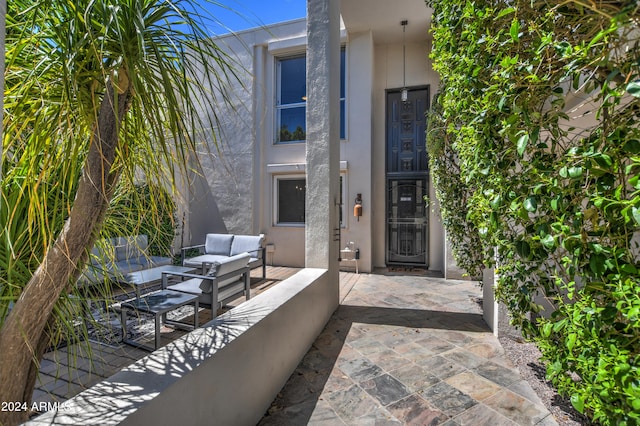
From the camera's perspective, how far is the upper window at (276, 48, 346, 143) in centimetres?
883

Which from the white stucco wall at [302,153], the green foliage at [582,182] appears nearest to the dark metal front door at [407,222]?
the white stucco wall at [302,153]

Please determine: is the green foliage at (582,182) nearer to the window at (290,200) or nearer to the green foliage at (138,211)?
the green foliage at (138,211)

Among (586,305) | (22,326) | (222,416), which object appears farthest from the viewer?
(222,416)

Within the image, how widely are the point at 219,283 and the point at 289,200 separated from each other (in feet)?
16.2

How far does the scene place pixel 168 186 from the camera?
57.5 inches

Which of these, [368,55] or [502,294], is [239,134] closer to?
[368,55]

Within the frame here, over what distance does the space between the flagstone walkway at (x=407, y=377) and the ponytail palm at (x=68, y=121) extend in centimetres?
191

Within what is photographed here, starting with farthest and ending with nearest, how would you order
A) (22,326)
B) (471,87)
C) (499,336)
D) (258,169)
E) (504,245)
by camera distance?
(258,169) < (499,336) < (471,87) < (504,245) < (22,326)

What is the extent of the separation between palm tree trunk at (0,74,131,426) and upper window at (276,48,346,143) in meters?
7.76

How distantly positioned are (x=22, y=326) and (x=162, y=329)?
3.38 metres

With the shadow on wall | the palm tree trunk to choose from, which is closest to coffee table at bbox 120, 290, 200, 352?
the palm tree trunk

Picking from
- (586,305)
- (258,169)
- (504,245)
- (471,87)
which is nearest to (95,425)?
(586,305)

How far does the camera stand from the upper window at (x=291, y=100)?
8828 mm

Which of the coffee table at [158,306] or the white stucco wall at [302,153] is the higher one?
the white stucco wall at [302,153]
